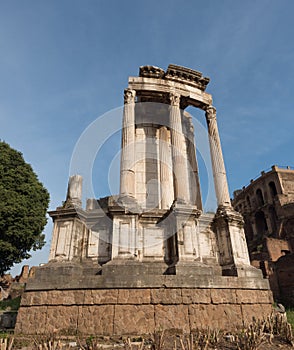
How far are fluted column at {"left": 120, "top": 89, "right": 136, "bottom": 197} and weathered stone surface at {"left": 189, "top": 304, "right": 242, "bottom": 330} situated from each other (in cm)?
450

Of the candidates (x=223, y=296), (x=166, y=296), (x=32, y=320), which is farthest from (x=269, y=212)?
(x=32, y=320)

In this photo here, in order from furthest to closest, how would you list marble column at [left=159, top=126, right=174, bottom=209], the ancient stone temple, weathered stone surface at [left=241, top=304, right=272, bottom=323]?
marble column at [left=159, top=126, right=174, bottom=209]
weathered stone surface at [left=241, top=304, right=272, bottom=323]
the ancient stone temple

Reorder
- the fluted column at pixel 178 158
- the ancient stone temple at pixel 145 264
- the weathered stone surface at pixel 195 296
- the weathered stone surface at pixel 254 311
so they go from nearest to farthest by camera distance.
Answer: the ancient stone temple at pixel 145 264 < the weathered stone surface at pixel 195 296 < the weathered stone surface at pixel 254 311 < the fluted column at pixel 178 158

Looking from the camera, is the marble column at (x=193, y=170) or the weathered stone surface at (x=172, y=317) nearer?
the weathered stone surface at (x=172, y=317)

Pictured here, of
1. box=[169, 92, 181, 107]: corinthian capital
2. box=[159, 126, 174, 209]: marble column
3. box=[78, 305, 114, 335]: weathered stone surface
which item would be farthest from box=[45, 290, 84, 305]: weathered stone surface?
box=[169, 92, 181, 107]: corinthian capital

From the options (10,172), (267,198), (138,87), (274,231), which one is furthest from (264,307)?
(267,198)

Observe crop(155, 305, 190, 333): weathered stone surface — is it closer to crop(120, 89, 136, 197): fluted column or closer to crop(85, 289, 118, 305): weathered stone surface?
crop(85, 289, 118, 305): weathered stone surface

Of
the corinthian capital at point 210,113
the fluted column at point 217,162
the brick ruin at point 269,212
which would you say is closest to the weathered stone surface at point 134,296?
the fluted column at point 217,162

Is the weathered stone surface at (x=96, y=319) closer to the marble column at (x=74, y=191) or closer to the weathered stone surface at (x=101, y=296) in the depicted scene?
the weathered stone surface at (x=101, y=296)

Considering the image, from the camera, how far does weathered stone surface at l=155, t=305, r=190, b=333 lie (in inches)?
271

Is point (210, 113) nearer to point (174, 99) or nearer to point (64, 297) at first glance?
point (174, 99)

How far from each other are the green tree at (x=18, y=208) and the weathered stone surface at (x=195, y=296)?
14150 millimetres

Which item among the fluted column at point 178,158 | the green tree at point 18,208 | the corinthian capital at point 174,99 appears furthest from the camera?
the green tree at point 18,208

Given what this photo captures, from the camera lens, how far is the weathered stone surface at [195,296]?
288 inches
